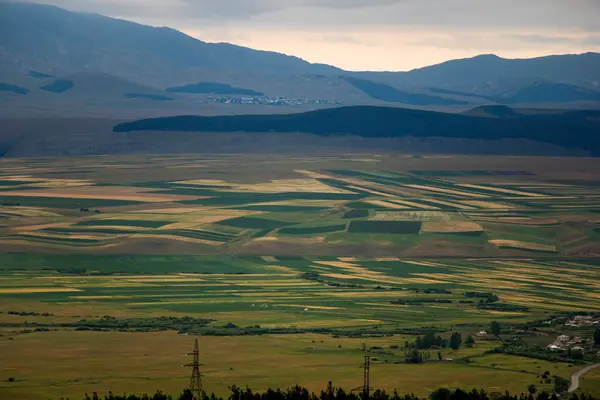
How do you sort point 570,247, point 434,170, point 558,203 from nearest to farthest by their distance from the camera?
point 570,247, point 558,203, point 434,170

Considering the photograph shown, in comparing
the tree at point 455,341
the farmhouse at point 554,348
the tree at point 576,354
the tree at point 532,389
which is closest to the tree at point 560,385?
the tree at point 532,389

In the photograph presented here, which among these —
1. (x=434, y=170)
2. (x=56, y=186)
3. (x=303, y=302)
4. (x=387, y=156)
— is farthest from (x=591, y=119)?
(x=303, y=302)

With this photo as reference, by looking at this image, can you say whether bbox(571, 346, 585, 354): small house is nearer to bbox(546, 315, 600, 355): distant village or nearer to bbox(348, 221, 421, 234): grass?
bbox(546, 315, 600, 355): distant village

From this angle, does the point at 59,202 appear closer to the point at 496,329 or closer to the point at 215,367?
the point at 496,329

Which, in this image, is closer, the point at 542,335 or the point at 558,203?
the point at 542,335

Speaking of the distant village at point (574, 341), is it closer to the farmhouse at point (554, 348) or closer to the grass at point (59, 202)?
the farmhouse at point (554, 348)

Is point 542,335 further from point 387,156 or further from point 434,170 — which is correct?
point 387,156

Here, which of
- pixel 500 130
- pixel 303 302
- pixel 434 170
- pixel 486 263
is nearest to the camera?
pixel 303 302
